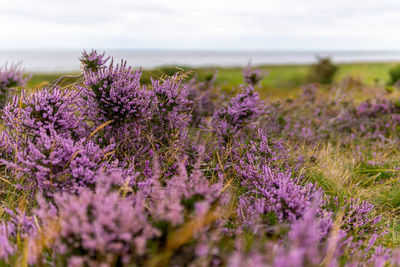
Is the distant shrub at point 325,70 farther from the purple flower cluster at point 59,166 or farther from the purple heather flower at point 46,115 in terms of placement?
the purple flower cluster at point 59,166

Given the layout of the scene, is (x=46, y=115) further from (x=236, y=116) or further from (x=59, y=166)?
(x=236, y=116)

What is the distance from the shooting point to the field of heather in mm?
1697

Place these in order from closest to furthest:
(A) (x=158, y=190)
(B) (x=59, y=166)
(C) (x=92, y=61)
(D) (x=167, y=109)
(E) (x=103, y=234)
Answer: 1. (E) (x=103, y=234)
2. (A) (x=158, y=190)
3. (B) (x=59, y=166)
4. (D) (x=167, y=109)
5. (C) (x=92, y=61)

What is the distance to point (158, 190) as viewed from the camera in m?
2.28

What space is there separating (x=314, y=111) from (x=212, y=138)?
342cm

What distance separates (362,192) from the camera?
3.62 meters

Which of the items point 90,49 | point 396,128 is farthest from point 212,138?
point 396,128

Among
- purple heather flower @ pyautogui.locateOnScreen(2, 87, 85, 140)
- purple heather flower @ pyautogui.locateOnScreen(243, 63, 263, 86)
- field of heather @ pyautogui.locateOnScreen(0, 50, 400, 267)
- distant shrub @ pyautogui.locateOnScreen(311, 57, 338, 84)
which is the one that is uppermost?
distant shrub @ pyautogui.locateOnScreen(311, 57, 338, 84)

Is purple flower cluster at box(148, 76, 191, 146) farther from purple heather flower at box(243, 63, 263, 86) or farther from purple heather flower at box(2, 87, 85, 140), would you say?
purple heather flower at box(243, 63, 263, 86)

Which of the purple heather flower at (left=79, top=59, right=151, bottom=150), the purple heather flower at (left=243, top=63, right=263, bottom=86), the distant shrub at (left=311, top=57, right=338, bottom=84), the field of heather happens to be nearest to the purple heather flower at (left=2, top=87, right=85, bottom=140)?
the field of heather

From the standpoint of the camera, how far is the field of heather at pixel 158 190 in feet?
5.57

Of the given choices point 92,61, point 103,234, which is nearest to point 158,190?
point 103,234

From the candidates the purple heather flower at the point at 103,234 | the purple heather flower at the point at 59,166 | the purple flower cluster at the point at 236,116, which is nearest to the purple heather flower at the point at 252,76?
the purple flower cluster at the point at 236,116

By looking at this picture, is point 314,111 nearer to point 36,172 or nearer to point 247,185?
point 247,185
